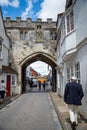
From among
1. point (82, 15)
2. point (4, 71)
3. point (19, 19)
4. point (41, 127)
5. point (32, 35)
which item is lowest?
point (41, 127)

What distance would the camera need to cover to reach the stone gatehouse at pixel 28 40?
2820cm

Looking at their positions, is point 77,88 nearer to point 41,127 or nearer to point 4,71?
point 41,127

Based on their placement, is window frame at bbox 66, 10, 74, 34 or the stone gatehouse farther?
the stone gatehouse

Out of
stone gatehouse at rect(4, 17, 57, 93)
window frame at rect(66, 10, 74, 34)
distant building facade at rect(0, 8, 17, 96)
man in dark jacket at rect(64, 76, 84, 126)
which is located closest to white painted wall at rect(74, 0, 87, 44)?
window frame at rect(66, 10, 74, 34)

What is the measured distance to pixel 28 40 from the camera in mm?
28641

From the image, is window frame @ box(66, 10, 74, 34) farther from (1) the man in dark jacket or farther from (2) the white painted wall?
(1) the man in dark jacket

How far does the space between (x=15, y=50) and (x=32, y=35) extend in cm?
308

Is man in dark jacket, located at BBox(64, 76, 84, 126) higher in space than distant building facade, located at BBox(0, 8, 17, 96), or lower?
lower

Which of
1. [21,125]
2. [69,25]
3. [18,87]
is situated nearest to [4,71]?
[18,87]

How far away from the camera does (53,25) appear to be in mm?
29094

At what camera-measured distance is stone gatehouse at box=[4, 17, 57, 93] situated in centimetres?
2820

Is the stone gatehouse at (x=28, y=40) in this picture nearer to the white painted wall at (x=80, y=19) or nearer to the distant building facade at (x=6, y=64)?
the distant building facade at (x=6, y=64)

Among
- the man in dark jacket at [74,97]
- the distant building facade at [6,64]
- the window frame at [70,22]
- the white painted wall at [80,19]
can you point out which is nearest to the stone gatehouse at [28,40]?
the distant building facade at [6,64]

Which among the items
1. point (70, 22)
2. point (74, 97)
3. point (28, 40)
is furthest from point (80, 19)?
point (28, 40)
